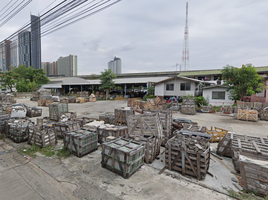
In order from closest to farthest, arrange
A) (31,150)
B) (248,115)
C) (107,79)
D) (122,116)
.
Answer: (31,150) → (122,116) → (248,115) → (107,79)

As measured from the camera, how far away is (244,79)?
62.1 ft

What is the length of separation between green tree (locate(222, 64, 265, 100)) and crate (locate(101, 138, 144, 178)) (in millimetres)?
19854

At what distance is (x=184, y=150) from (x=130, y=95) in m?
37.1

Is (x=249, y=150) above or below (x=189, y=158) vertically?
above

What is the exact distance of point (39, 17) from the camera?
980 centimetres

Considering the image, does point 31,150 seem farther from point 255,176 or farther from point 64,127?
point 255,176

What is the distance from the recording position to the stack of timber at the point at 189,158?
197 inches

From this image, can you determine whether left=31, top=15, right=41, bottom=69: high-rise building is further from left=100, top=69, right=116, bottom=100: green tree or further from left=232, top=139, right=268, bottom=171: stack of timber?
left=100, top=69, right=116, bottom=100: green tree

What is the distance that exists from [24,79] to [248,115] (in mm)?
65770

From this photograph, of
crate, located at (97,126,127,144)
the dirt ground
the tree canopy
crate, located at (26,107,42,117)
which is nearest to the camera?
the dirt ground

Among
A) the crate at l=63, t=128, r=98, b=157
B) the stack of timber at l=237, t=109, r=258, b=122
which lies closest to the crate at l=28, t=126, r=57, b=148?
the crate at l=63, t=128, r=98, b=157

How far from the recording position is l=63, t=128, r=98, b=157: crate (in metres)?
6.55

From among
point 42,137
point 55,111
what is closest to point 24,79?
point 55,111

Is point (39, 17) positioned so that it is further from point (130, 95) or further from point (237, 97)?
point (130, 95)
